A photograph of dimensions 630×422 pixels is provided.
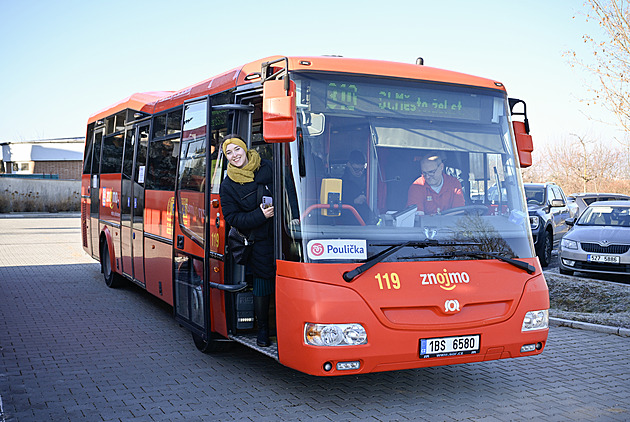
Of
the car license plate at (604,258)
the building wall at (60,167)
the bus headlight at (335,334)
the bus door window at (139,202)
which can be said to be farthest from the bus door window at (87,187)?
the building wall at (60,167)

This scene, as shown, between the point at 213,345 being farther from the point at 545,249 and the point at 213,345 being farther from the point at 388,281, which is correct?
the point at 545,249

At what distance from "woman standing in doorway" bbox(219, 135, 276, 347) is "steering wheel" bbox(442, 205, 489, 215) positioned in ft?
5.19

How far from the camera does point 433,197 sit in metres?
5.64

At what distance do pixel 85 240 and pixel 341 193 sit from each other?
31.6 feet

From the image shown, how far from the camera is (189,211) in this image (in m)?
7.29

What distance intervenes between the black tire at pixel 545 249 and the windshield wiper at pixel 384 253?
10.6 metres

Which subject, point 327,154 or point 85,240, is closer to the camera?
point 327,154

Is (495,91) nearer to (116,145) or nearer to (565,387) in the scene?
(565,387)

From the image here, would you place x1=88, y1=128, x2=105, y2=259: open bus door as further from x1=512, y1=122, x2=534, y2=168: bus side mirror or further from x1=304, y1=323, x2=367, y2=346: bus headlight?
x1=512, y1=122, x2=534, y2=168: bus side mirror

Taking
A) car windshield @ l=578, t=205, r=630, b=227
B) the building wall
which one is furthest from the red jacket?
the building wall

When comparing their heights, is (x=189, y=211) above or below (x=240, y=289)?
above

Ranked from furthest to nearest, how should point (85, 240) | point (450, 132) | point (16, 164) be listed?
1. point (16, 164)
2. point (85, 240)
3. point (450, 132)

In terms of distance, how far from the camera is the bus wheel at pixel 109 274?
38.3ft

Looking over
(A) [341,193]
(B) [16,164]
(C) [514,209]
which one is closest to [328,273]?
(A) [341,193]
